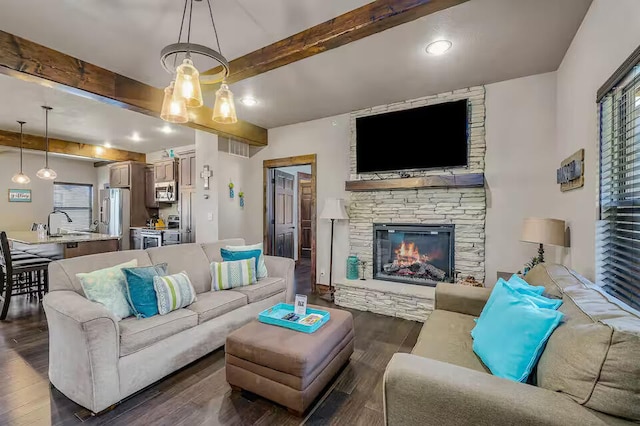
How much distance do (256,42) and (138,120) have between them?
10.6 ft

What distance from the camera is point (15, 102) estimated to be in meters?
3.90

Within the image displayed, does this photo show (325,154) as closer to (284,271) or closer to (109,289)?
(284,271)

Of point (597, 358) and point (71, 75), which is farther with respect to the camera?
point (71, 75)

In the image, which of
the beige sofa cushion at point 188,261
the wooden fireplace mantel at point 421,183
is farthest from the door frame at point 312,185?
the beige sofa cushion at point 188,261

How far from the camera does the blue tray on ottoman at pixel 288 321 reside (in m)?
2.07

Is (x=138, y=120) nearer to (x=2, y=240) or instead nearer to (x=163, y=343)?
(x=2, y=240)

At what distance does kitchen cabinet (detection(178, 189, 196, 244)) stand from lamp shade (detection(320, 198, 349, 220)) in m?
3.04

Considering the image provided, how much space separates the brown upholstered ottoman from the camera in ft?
5.79

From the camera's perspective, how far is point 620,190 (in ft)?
5.63

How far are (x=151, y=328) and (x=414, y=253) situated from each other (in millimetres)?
3089

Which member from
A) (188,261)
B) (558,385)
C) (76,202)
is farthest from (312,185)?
(76,202)

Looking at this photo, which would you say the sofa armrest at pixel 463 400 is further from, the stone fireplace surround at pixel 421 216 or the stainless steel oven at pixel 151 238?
the stainless steel oven at pixel 151 238

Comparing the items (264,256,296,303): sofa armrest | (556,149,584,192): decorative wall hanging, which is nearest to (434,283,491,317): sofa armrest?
(556,149,584,192): decorative wall hanging

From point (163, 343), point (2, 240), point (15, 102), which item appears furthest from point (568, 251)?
point (15, 102)
